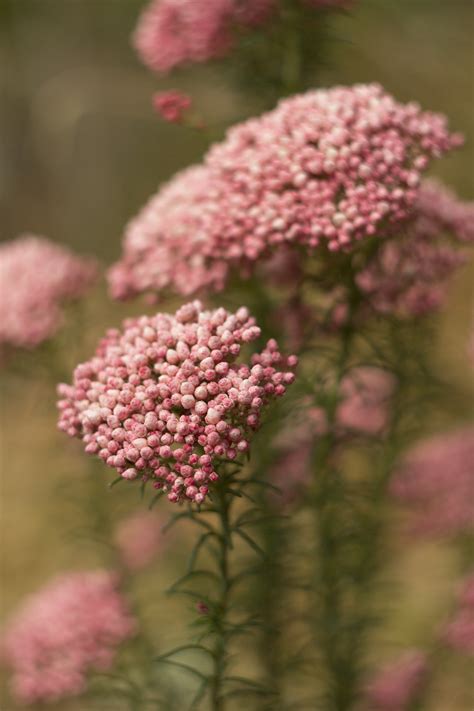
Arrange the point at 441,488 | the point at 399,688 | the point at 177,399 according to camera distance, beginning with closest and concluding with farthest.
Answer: the point at 177,399 → the point at 399,688 → the point at 441,488

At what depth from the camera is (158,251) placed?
4.69 ft

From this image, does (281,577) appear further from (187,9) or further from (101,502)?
(187,9)

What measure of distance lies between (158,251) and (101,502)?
710mm

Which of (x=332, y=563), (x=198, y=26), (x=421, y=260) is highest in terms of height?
(x=198, y=26)

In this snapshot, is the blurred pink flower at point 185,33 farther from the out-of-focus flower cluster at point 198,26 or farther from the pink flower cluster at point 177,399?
the pink flower cluster at point 177,399

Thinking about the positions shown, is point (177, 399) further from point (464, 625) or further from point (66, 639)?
point (464, 625)

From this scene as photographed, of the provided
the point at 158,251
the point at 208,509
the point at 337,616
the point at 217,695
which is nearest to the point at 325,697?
the point at 337,616

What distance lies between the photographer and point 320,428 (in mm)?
1711

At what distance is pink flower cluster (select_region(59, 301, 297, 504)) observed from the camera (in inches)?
37.2

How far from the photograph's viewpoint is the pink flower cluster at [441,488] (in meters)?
1.98

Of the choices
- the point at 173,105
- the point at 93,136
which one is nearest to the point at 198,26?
the point at 173,105

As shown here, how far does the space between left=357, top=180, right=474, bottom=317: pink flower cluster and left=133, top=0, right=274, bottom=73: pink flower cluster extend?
1.61ft

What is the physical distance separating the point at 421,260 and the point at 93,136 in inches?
163

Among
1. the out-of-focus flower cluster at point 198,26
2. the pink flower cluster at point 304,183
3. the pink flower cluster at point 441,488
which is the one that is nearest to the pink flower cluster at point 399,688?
the pink flower cluster at point 441,488
